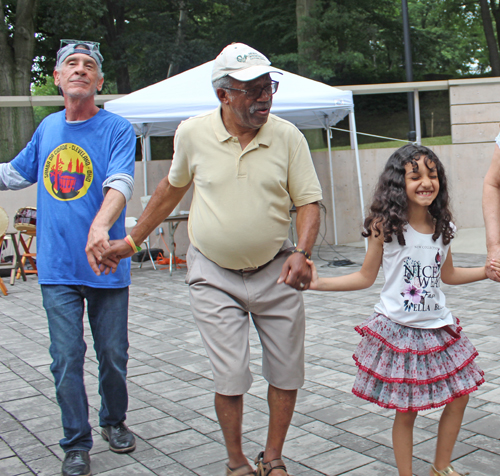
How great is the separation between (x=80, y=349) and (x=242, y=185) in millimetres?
1168

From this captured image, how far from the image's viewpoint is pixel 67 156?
9.75 feet

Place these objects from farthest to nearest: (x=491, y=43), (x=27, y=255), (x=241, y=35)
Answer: (x=241, y=35), (x=491, y=43), (x=27, y=255)

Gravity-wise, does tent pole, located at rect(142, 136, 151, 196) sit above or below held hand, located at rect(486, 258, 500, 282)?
above

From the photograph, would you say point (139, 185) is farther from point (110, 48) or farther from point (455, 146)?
point (110, 48)

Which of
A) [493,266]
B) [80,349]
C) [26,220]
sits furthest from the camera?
[26,220]

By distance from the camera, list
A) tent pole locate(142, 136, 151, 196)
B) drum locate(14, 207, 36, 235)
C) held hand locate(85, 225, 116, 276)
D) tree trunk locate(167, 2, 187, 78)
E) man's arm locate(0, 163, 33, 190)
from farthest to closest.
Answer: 1. tree trunk locate(167, 2, 187, 78)
2. tent pole locate(142, 136, 151, 196)
3. drum locate(14, 207, 36, 235)
4. man's arm locate(0, 163, 33, 190)
5. held hand locate(85, 225, 116, 276)

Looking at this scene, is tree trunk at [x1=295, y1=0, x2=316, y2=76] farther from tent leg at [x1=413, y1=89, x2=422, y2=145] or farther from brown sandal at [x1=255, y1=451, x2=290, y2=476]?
brown sandal at [x1=255, y1=451, x2=290, y2=476]

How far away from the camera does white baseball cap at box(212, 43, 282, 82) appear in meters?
2.44

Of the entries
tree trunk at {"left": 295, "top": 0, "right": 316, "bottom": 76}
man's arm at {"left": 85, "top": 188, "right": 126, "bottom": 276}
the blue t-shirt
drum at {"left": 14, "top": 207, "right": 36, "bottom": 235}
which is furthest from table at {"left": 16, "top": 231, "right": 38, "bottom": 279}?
tree trunk at {"left": 295, "top": 0, "right": 316, "bottom": 76}

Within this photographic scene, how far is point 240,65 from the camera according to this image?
246 centimetres

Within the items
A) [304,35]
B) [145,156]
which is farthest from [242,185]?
[304,35]

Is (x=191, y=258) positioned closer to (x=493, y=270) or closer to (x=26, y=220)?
(x=493, y=270)

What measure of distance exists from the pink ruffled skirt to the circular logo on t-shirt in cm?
153

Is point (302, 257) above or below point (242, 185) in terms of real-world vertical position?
below
